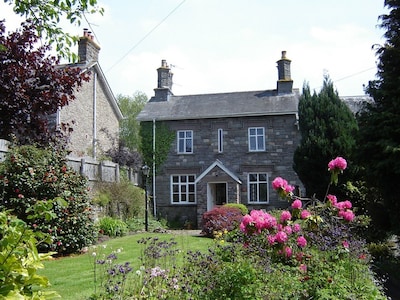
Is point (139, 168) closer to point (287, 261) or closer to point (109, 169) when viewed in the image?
point (109, 169)

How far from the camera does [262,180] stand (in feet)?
71.1

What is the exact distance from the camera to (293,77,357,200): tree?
1741 cm

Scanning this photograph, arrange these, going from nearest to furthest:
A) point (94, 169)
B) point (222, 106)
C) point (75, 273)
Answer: point (75, 273) → point (94, 169) → point (222, 106)

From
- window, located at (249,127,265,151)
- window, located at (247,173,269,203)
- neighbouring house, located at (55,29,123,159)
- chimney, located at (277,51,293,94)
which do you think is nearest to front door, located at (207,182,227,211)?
window, located at (247,173,269,203)

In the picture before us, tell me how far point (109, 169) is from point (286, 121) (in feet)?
33.2

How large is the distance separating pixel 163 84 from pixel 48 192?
52.4 ft

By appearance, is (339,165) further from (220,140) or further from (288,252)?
(220,140)

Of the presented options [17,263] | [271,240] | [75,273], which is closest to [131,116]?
[75,273]

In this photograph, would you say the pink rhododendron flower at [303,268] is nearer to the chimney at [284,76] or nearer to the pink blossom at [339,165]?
the pink blossom at [339,165]

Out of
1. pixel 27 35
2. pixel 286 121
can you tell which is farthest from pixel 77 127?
pixel 286 121

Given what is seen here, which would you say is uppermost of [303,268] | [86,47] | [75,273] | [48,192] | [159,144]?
[86,47]

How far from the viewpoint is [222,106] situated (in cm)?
2302

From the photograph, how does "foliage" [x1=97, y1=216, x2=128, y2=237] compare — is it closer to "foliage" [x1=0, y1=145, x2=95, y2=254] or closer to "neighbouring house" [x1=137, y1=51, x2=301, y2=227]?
"foliage" [x1=0, y1=145, x2=95, y2=254]

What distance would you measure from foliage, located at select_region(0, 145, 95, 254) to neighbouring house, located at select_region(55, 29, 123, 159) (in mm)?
8270
